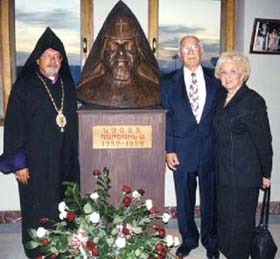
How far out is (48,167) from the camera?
256cm

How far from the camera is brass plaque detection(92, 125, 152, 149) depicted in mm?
2385

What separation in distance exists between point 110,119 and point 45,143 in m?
0.42

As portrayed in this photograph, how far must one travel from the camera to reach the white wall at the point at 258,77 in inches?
138

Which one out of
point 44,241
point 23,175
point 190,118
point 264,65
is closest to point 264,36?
point 264,65

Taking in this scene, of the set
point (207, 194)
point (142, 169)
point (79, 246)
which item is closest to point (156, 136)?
point (142, 169)

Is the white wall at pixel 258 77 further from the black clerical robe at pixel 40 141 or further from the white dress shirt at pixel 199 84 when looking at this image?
the white dress shirt at pixel 199 84

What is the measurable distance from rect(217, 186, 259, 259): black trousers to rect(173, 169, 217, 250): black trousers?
0.14 metres

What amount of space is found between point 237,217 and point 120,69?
102cm

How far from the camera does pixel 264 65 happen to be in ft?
11.7

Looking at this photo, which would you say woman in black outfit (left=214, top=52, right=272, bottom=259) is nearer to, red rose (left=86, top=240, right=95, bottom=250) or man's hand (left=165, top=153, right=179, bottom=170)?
man's hand (left=165, top=153, right=179, bottom=170)

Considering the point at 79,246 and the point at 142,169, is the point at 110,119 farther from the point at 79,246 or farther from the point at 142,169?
the point at 79,246

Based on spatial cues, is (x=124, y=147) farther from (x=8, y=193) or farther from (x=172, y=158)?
(x=8, y=193)

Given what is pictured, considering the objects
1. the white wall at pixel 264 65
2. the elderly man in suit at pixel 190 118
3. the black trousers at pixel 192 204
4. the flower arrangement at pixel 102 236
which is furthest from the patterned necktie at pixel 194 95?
the white wall at pixel 264 65

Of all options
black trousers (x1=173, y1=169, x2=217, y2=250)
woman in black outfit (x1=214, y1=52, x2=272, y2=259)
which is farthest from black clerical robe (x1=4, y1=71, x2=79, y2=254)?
woman in black outfit (x1=214, y1=52, x2=272, y2=259)
